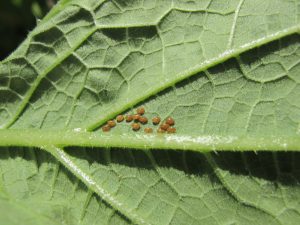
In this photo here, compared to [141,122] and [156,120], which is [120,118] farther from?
[156,120]

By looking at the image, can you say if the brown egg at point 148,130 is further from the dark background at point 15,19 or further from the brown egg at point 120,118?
the dark background at point 15,19

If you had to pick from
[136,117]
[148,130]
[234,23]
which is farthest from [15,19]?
[234,23]

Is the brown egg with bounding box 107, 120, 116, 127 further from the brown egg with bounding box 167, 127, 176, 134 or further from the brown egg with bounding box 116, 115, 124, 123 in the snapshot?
the brown egg with bounding box 167, 127, 176, 134

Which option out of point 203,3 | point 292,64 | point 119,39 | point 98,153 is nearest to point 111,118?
point 98,153

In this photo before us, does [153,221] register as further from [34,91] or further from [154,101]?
[34,91]

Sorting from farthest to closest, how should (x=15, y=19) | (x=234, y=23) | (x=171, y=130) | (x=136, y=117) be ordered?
1. (x=15, y=19)
2. (x=136, y=117)
3. (x=171, y=130)
4. (x=234, y=23)
